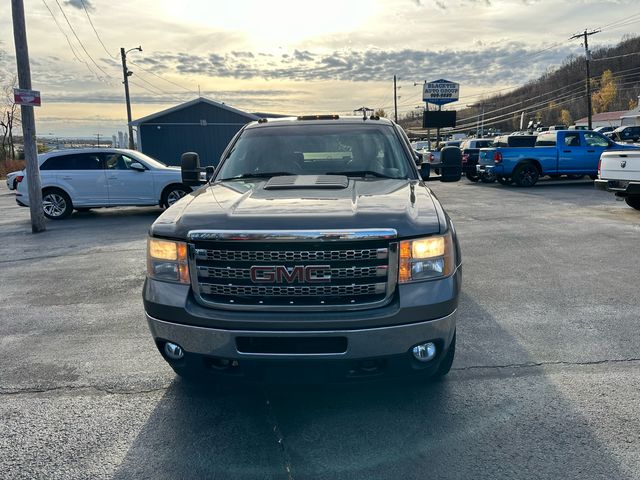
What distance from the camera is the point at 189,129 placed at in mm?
32156

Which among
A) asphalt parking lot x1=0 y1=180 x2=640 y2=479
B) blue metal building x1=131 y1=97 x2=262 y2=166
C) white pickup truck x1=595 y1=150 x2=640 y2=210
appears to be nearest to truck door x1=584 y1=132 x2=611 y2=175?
white pickup truck x1=595 y1=150 x2=640 y2=210

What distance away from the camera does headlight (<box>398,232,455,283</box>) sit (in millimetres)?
2865

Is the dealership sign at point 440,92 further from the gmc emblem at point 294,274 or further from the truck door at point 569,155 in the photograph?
the gmc emblem at point 294,274

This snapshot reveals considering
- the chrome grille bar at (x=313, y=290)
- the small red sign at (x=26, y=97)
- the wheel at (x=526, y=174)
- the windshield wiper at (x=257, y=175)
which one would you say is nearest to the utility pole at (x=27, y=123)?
the small red sign at (x=26, y=97)

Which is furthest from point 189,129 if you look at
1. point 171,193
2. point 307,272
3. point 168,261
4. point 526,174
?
point 307,272

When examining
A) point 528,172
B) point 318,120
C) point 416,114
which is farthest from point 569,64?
point 318,120

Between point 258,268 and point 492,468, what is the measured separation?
160 cm

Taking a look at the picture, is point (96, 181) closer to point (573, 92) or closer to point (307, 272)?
point (307, 272)

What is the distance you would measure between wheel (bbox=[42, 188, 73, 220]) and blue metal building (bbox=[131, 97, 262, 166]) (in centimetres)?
1869

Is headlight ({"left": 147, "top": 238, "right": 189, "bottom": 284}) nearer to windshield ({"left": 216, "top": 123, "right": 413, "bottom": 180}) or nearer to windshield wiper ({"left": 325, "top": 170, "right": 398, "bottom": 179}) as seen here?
windshield ({"left": 216, "top": 123, "right": 413, "bottom": 180})

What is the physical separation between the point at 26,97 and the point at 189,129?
22183 millimetres

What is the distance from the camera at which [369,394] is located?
3.45 m

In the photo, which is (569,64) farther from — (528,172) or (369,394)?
(369,394)

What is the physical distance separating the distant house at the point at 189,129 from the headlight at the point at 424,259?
1152 inches
